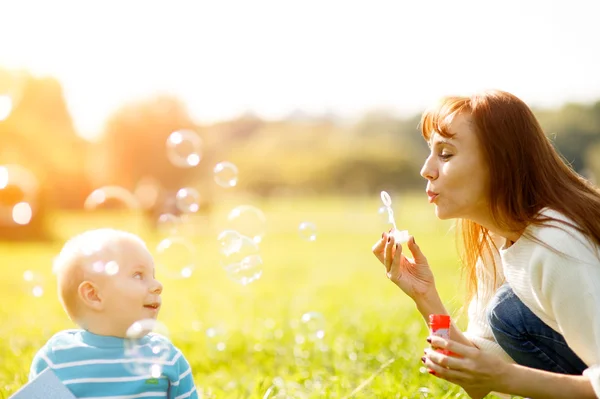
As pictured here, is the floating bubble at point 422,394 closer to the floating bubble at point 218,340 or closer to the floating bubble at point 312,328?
the floating bubble at point 312,328

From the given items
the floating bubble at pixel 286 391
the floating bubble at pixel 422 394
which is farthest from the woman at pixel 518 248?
the floating bubble at pixel 286 391

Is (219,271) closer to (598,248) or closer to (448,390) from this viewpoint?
(448,390)

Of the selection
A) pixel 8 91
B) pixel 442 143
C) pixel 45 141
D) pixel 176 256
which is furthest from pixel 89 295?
pixel 45 141

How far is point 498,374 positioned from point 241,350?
2.33 metres

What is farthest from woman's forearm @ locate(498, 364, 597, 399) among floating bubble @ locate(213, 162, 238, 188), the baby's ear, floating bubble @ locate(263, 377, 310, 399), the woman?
floating bubble @ locate(213, 162, 238, 188)

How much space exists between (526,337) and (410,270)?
19.5 inches

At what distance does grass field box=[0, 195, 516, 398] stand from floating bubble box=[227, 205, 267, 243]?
671 millimetres

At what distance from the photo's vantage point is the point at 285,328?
Result: 486 cm

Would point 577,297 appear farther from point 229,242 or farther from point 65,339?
point 229,242

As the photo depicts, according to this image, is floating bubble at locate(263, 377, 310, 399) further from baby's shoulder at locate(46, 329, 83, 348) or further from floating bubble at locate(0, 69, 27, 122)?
floating bubble at locate(0, 69, 27, 122)

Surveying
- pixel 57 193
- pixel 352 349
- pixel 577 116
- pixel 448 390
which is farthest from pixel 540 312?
pixel 577 116

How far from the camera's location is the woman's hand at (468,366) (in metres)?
2.30

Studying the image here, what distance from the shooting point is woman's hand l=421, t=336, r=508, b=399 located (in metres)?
2.30

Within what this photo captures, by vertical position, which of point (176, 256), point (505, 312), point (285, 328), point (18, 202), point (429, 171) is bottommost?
point (18, 202)
